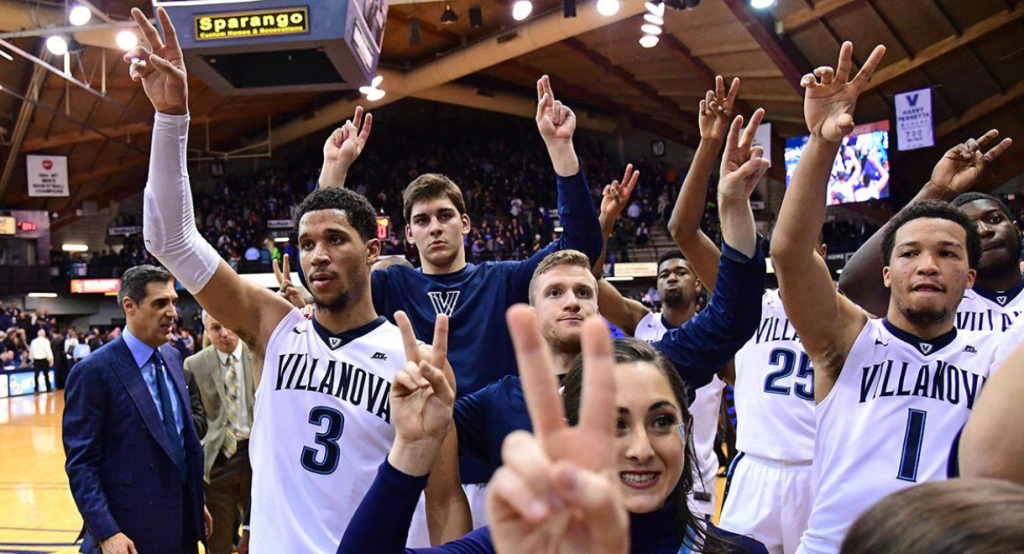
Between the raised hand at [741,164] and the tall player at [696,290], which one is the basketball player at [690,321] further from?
the tall player at [696,290]

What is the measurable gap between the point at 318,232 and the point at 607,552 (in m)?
1.86

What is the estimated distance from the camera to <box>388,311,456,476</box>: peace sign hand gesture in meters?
1.58

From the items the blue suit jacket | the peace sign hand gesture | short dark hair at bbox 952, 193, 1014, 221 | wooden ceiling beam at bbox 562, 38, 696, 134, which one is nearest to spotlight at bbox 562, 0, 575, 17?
wooden ceiling beam at bbox 562, 38, 696, 134

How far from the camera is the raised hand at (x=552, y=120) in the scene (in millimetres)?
3207

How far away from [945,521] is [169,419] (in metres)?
3.64

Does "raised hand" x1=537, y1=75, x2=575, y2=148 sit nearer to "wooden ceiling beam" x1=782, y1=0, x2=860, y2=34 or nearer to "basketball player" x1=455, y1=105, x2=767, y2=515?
"basketball player" x1=455, y1=105, x2=767, y2=515

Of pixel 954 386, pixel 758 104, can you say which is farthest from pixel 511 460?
pixel 758 104

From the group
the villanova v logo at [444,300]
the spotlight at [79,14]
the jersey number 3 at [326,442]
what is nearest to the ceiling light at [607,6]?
the spotlight at [79,14]

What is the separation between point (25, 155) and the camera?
23.2 m

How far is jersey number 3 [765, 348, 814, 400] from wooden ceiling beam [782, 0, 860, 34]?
11.4 meters

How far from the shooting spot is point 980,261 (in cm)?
376

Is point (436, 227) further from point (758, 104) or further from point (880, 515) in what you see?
point (758, 104)

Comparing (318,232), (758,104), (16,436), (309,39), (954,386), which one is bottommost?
(16,436)

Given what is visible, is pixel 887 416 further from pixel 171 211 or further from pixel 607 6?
pixel 607 6
